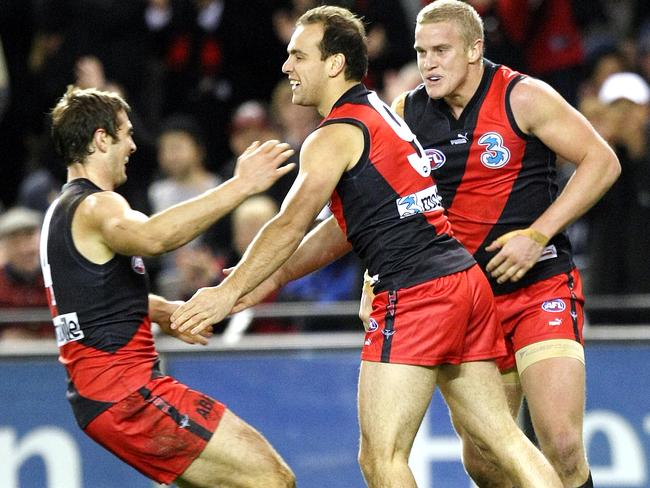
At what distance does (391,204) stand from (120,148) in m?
1.40

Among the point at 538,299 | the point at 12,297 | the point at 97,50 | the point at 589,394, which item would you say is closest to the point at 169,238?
the point at 538,299

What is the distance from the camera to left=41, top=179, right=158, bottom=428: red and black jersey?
6.09 m

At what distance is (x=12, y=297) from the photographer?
9.97 m

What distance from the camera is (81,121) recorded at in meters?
6.21

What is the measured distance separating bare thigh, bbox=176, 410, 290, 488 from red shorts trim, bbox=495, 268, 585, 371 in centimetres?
129

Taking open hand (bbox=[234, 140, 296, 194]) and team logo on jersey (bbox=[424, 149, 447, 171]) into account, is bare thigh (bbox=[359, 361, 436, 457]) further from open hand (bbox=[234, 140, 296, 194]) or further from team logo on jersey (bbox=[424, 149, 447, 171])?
team logo on jersey (bbox=[424, 149, 447, 171])

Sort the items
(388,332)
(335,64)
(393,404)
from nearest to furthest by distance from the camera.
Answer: (393,404) → (388,332) → (335,64)

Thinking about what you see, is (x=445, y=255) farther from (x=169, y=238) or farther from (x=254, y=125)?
(x=254, y=125)

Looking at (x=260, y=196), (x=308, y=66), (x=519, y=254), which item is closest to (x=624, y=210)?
(x=260, y=196)

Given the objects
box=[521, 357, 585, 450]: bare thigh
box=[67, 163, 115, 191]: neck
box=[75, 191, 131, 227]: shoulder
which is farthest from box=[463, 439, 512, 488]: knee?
box=[67, 163, 115, 191]: neck

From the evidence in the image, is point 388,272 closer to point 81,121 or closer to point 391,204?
point 391,204

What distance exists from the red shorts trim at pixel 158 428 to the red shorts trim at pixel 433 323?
89 cm

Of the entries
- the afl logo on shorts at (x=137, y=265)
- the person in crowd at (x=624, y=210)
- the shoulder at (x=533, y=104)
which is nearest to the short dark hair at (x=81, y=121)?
the afl logo on shorts at (x=137, y=265)

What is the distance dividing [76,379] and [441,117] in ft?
7.03
